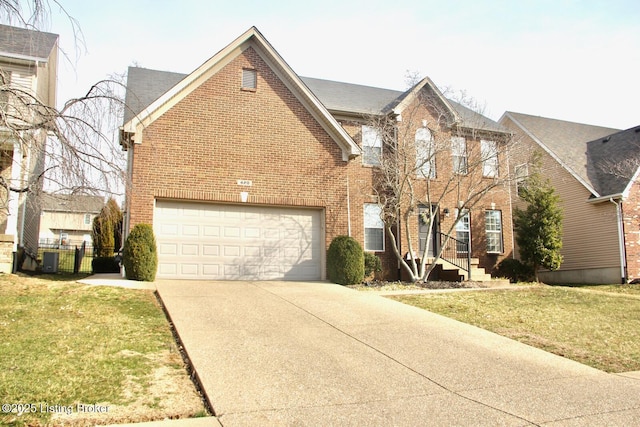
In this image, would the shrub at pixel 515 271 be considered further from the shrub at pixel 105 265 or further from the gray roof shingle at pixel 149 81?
the shrub at pixel 105 265

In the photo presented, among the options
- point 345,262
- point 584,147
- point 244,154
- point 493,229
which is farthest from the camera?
point 584,147

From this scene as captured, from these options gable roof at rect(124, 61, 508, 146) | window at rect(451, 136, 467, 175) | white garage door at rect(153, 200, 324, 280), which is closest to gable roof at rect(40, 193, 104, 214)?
white garage door at rect(153, 200, 324, 280)

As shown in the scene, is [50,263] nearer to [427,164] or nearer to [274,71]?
[274,71]

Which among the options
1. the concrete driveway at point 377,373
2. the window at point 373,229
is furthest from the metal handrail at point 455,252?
the concrete driveway at point 377,373

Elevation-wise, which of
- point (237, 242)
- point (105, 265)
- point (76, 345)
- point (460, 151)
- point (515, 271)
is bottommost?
point (76, 345)

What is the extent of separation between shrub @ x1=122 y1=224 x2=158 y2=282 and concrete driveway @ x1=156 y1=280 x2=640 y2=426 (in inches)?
117

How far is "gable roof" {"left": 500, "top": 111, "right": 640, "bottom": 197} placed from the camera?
20828 mm

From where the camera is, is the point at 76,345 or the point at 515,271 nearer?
the point at 76,345

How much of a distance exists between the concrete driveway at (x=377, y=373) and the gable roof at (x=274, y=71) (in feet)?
21.3

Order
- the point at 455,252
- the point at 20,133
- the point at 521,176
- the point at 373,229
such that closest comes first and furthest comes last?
the point at 20,133 < the point at 521,176 < the point at 373,229 < the point at 455,252

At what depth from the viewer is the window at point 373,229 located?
17953mm

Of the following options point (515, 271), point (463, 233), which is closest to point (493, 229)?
point (463, 233)

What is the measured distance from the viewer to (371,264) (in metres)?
16.7

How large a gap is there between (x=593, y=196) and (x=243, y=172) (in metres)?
14.5
